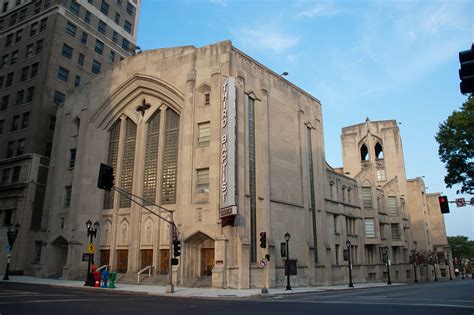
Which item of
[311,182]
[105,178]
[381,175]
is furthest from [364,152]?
[105,178]

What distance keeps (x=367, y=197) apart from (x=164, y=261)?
32.8 metres

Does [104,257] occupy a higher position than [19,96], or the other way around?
[19,96]

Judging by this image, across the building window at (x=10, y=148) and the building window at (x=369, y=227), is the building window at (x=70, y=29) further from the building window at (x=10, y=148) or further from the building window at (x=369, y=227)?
the building window at (x=369, y=227)

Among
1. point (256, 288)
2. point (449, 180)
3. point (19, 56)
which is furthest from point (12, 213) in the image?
point (449, 180)

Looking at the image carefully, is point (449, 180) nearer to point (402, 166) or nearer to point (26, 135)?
point (402, 166)

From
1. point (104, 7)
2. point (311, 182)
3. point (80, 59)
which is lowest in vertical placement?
point (311, 182)

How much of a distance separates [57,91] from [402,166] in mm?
57636

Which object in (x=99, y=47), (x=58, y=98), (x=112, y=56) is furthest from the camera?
(x=112, y=56)

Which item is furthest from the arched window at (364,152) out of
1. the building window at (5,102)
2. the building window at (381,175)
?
the building window at (5,102)

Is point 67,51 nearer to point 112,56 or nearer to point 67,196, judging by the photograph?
point 112,56

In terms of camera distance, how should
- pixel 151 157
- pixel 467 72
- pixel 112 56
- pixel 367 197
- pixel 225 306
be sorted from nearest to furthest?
pixel 467 72, pixel 225 306, pixel 151 157, pixel 367 197, pixel 112 56

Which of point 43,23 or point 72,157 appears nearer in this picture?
point 72,157

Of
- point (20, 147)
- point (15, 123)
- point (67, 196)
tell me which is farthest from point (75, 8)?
point (67, 196)

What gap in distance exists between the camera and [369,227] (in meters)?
54.5
